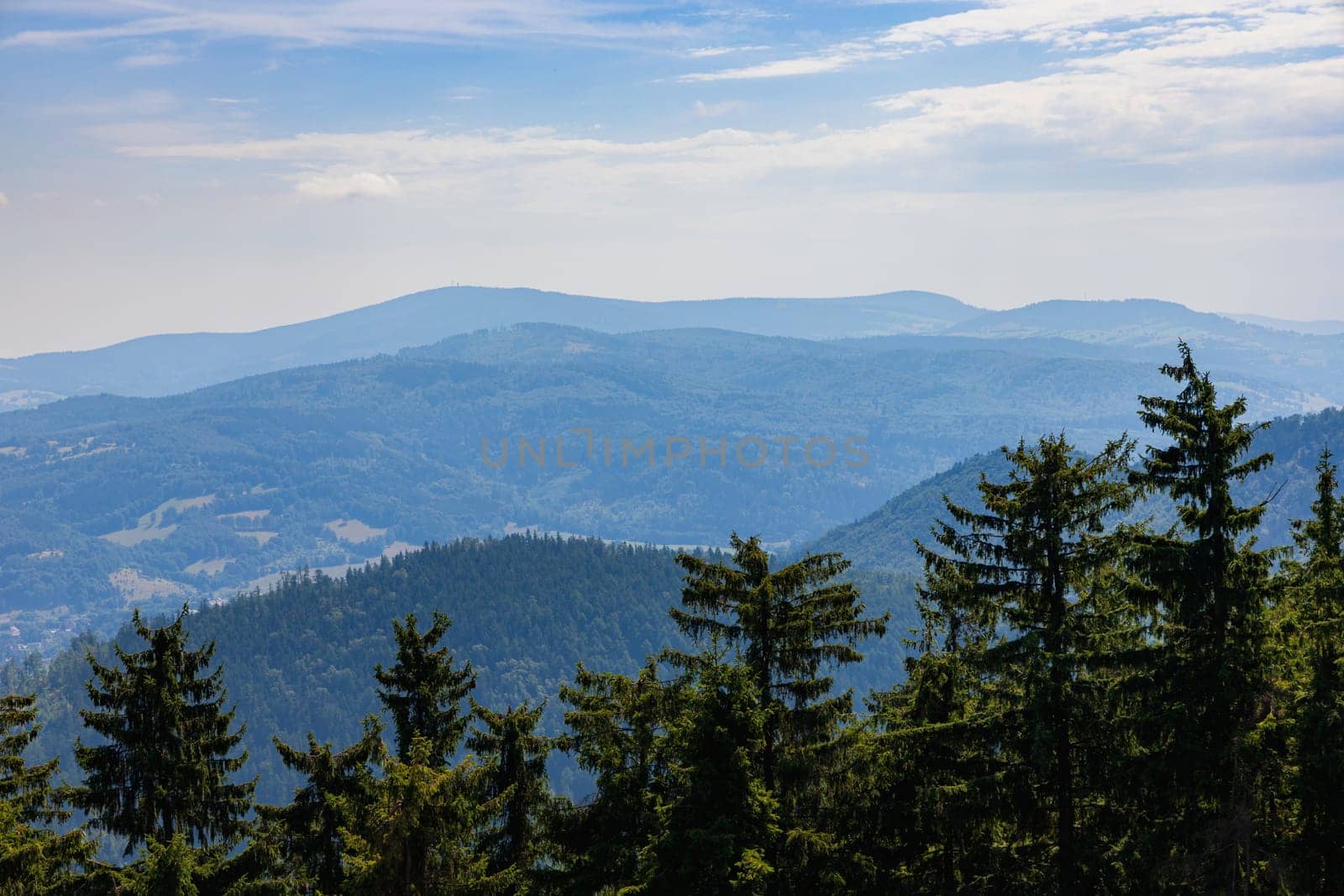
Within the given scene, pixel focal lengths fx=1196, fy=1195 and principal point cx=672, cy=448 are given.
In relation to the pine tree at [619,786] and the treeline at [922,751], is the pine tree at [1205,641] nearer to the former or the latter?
the treeline at [922,751]

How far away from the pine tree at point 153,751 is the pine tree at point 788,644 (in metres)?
12.3

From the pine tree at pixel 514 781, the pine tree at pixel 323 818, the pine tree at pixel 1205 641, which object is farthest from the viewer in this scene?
the pine tree at pixel 514 781

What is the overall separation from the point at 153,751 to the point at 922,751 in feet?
61.4

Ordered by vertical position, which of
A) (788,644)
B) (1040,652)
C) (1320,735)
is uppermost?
(1040,652)

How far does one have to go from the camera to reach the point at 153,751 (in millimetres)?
29453

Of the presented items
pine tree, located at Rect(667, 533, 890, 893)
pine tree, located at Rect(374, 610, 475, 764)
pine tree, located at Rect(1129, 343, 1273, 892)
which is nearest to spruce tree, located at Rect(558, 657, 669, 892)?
pine tree, located at Rect(667, 533, 890, 893)

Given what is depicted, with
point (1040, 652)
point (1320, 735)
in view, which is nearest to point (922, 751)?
point (1040, 652)

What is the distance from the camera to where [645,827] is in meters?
27.2

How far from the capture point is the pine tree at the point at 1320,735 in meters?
24.5

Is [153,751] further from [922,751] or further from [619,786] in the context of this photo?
[922,751]

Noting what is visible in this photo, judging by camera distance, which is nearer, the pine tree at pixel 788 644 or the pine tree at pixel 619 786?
the pine tree at pixel 788 644

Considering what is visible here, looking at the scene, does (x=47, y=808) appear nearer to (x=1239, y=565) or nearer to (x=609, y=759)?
(x=609, y=759)

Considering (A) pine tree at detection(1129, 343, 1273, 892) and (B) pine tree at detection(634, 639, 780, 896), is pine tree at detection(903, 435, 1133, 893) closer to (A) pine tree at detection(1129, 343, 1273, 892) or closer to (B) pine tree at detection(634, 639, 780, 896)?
(A) pine tree at detection(1129, 343, 1273, 892)

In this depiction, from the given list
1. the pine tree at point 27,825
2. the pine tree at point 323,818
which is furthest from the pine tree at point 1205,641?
the pine tree at point 27,825
